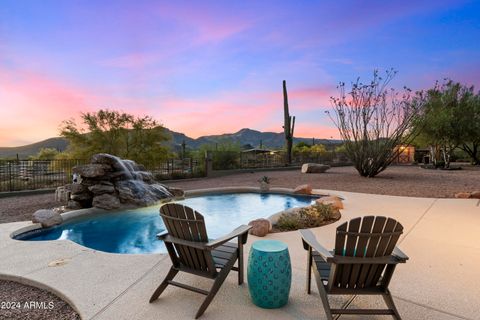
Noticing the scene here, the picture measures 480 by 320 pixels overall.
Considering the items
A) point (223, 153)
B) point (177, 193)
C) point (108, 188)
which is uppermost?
point (223, 153)

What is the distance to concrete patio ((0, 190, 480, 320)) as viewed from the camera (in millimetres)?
2154

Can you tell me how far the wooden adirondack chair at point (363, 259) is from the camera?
74.7 inches

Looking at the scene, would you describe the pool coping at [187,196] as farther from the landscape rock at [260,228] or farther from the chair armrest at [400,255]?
the chair armrest at [400,255]

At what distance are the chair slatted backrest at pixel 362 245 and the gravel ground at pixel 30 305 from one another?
85.4 inches

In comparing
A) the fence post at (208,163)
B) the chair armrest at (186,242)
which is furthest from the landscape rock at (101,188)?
the fence post at (208,163)

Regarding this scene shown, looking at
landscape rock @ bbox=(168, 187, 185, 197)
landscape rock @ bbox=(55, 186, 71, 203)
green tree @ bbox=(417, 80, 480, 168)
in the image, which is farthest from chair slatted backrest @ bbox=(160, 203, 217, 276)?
green tree @ bbox=(417, 80, 480, 168)

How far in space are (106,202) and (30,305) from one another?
15.6 ft

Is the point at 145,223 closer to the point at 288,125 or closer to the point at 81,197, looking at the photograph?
the point at 81,197

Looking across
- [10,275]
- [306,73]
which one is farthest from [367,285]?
[306,73]

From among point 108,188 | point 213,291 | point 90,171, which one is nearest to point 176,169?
point 108,188

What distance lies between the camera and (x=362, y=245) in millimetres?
1908

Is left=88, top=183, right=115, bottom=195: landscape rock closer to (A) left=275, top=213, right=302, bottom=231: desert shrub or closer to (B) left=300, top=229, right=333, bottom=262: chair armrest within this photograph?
(A) left=275, top=213, right=302, bottom=231: desert shrub

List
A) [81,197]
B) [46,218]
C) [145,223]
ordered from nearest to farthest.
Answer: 1. [46,218]
2. [145,223]
3. [81,197]

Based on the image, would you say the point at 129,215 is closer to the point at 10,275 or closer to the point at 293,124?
the point at 10,275
